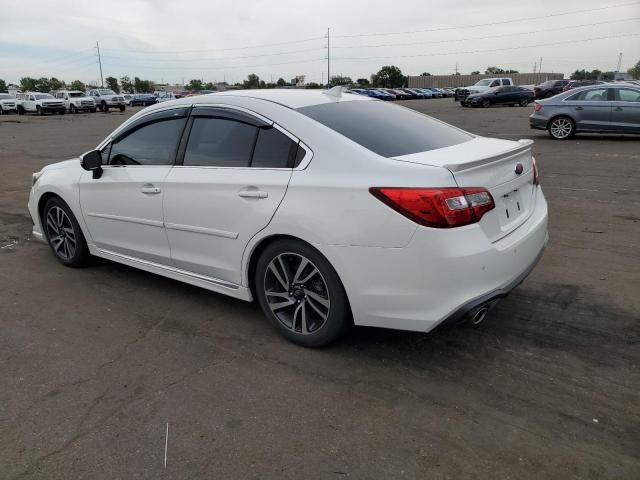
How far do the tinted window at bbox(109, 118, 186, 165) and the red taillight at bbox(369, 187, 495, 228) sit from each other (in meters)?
1.92

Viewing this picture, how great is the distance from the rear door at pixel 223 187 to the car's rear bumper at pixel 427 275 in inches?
26.0

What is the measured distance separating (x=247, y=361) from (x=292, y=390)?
47cm

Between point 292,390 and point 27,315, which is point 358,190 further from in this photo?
point 27,315

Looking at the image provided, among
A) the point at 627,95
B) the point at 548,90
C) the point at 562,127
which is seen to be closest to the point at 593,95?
the point at 627,95

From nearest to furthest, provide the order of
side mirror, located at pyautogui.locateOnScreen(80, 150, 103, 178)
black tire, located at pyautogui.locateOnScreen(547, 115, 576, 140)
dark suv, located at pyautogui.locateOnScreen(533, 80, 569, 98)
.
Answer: side mirror, located at pyautogui.locateOnScreen(80, 150, 103, 178)
black tire, located at pyautogui.locateOnScreen(547, 115, 576, 140)
dark suv, located at pyautogui.locateOnScreen(533, 80, 569, 98)

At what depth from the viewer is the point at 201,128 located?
13.0 feet

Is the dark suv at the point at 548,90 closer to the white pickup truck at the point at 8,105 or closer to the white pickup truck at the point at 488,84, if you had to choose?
the white pickup truck at the point at 488,84

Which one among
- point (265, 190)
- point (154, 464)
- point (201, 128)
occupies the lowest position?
point (154, 464)

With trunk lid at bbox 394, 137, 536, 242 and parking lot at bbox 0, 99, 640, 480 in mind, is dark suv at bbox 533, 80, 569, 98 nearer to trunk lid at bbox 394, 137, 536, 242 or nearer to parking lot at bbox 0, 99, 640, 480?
parking lot at bbox 0, 99, 640, 480

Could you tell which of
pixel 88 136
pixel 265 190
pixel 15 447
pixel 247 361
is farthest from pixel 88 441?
pixel 88 136

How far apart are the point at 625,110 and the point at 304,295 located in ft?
44.0

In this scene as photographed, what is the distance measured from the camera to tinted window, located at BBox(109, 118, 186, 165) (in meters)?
4.12

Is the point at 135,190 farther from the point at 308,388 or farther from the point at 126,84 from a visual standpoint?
the point at 126,84

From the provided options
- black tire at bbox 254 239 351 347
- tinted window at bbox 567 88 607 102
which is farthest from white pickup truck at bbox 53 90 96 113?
black tire at bbox 254 239 351 347
